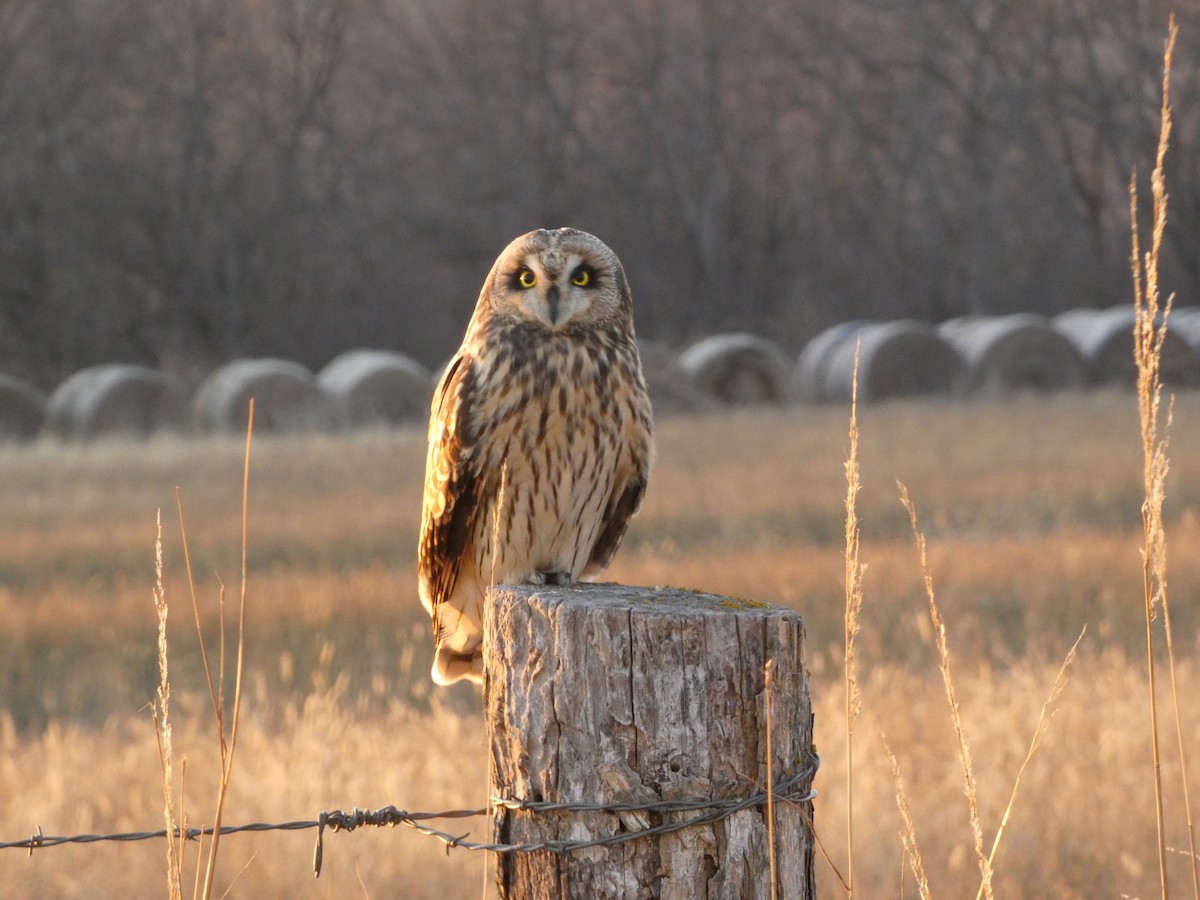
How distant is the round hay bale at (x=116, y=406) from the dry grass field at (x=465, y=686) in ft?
23.0

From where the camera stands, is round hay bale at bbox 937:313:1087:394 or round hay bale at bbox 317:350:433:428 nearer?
round hay bale at bbox 317:350:433:428

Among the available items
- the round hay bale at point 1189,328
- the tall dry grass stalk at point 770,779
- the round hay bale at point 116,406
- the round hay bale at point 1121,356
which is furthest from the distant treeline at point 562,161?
the tall dry grass stalk at point 770,779

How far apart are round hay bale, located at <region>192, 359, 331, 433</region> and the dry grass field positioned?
20.5 ft

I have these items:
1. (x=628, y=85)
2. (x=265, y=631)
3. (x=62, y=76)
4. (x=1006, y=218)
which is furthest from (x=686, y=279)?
(x=265, y=631)

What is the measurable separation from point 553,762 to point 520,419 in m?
1.61

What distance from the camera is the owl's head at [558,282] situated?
12.2 ft

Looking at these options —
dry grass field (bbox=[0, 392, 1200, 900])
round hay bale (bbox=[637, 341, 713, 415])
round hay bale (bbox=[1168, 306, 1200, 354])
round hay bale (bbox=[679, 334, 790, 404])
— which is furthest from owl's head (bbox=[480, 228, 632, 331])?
round hay bale (bbox=[1168, 306, 1200, 354])

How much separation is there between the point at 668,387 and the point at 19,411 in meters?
9.28

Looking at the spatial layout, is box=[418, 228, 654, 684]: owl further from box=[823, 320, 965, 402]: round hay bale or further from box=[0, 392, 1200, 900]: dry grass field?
box=[823, 320, 965, 402]: round hay bale

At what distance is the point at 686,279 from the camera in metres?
35.5

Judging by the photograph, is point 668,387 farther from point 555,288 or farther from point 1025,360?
point 555,288

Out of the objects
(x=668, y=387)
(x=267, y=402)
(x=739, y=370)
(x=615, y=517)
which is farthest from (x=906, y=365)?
(x=615, y=517)

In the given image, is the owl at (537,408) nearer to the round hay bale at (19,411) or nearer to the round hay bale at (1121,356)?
the round hay bale at (19,411)

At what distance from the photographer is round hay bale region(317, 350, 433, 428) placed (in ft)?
74.4
